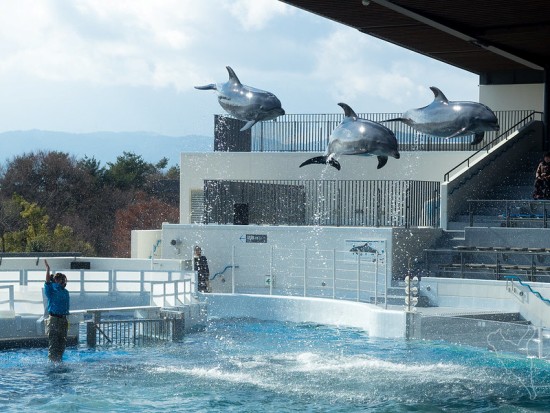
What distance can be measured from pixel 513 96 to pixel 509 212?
9.03 metres

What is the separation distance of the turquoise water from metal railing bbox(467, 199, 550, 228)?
27.7 ft

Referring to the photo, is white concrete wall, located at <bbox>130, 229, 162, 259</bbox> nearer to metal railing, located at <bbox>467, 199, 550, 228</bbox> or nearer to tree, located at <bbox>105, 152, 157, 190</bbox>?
metal railing, located at <bbox>467, 199, 550, 228</bbox>

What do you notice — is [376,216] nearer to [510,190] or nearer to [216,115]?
[510,190]

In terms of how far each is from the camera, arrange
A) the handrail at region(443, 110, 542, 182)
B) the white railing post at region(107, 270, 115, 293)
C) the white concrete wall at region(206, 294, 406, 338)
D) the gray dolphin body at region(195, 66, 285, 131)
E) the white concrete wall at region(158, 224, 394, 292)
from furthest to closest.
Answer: the handrail at region(443, 110, 542, 182)
the white concrete wall at region(158, 224, 394, 292)
the white railing post at region(107, 270, 115, 293)
the white concrete wall at region(206, 294, 406, 338)
the gray dolphin body at region(195, 66, 285, 131)

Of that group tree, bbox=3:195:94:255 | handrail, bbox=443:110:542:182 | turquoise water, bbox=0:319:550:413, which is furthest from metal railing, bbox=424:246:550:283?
tree, bbox=3:195:94:255

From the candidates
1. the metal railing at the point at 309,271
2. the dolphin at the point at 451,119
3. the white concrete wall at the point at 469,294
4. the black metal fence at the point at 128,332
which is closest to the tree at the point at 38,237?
the metal railing at the point at 309,271

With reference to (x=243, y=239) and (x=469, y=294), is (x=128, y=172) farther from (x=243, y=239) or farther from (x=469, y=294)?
(x=469, y=294)

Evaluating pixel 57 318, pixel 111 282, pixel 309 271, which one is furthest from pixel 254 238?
pixel 57 318

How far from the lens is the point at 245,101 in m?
20.3

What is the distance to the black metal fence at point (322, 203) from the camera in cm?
2914

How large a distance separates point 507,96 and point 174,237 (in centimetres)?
1328

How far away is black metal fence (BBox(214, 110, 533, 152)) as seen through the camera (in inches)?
1352

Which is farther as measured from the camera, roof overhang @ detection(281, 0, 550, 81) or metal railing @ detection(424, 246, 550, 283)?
roof overhang @ detection(281, 0, 550, 81)

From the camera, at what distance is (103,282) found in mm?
25406
